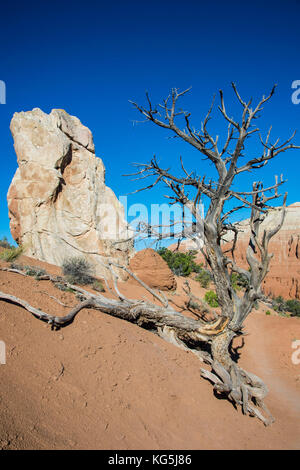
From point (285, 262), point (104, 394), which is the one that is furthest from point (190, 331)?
point (285, 262)

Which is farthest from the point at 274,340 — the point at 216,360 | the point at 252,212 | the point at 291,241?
the point at 291,241

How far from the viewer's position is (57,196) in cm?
1416

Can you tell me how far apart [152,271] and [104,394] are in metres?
11.0

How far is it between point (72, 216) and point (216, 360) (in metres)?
11.6

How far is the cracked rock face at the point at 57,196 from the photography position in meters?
13.3

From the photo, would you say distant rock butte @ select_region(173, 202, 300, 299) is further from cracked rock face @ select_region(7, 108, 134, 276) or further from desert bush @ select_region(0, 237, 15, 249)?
desert bush @ select_region(0, 237, 15, 249)

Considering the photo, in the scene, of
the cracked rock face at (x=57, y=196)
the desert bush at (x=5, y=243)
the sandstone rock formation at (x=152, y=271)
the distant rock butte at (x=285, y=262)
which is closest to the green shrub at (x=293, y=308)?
the sandstone rock formation at (x=152, y=271)

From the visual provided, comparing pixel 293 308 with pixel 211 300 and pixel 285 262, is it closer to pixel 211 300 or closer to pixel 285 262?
pixel 211 300

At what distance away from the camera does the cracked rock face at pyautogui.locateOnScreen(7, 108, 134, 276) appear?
43.6ft

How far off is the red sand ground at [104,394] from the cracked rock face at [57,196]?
7.61 m

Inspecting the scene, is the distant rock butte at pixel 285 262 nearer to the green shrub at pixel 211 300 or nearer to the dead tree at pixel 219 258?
the green shrub at pixel 211 300

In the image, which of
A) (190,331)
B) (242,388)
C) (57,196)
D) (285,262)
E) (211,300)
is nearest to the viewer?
(242,388)

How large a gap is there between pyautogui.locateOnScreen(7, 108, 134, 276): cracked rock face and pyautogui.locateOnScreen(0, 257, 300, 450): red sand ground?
761 cm
